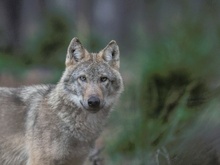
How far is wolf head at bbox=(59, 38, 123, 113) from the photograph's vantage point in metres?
6.58

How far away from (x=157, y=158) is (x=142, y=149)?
2.99 feet

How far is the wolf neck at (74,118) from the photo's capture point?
6.78m

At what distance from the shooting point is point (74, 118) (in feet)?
22.4

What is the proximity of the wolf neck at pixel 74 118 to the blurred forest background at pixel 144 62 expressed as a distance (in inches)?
31.7

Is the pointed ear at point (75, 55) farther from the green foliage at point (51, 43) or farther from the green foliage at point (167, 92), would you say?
the green foliage at point (51, 43)

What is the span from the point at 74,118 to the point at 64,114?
0.10 m

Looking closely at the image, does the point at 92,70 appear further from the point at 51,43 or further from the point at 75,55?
the point at 51,43

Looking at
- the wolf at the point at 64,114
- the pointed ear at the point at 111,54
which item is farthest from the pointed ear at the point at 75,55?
the pointed ear at the point at 111,54

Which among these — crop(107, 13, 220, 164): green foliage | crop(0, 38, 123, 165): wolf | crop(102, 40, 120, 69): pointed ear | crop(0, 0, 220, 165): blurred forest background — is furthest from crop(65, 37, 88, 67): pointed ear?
crop(107, 13, 220, 164): green foliage

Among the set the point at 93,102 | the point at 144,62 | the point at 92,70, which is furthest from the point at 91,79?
the point at 144,62

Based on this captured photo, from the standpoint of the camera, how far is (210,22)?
32.8 feet

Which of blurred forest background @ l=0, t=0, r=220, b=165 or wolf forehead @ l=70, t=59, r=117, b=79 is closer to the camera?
wolf forehead @ l=70, t=59, r=117, b=79

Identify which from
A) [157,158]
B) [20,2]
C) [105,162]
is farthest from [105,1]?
[157,158]

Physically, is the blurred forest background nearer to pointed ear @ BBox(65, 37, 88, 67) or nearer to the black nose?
the black nose
